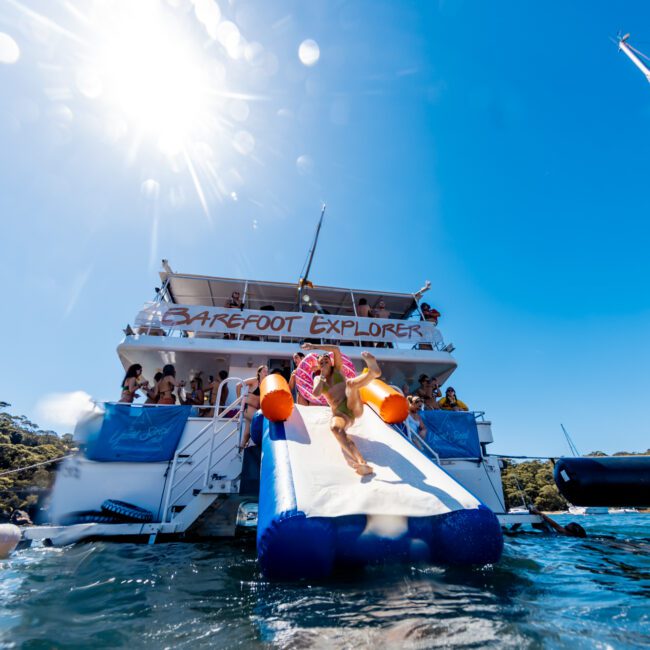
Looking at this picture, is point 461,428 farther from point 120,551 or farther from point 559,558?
point 120,551

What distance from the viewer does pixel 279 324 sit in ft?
30.8

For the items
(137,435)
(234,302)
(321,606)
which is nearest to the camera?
(321,606)

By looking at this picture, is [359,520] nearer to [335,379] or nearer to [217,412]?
[335,379]

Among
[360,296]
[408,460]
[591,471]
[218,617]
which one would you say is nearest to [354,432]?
[408,460]

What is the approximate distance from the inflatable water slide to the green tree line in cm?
1658

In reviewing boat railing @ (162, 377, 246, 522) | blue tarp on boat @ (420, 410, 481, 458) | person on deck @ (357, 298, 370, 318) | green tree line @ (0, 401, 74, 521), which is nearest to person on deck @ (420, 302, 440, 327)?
person on deck @ (357, 298, 370, 318)

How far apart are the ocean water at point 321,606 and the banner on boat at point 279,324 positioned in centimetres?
566

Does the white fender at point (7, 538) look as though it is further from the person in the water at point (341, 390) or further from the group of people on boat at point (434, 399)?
the group of people on boat at point (434, 399)

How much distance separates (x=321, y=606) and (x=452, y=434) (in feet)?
18.5

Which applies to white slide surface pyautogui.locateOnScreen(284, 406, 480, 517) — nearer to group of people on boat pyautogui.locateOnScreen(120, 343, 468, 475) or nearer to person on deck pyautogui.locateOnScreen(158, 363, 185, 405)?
group of people on boat pyautogui.locateOnScreen(120, 343, 468, 475)

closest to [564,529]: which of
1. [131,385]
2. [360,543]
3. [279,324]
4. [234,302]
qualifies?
[360,543]

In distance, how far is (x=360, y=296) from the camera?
11.8 metres

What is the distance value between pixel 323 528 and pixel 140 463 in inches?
182

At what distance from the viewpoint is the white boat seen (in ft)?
17.5
